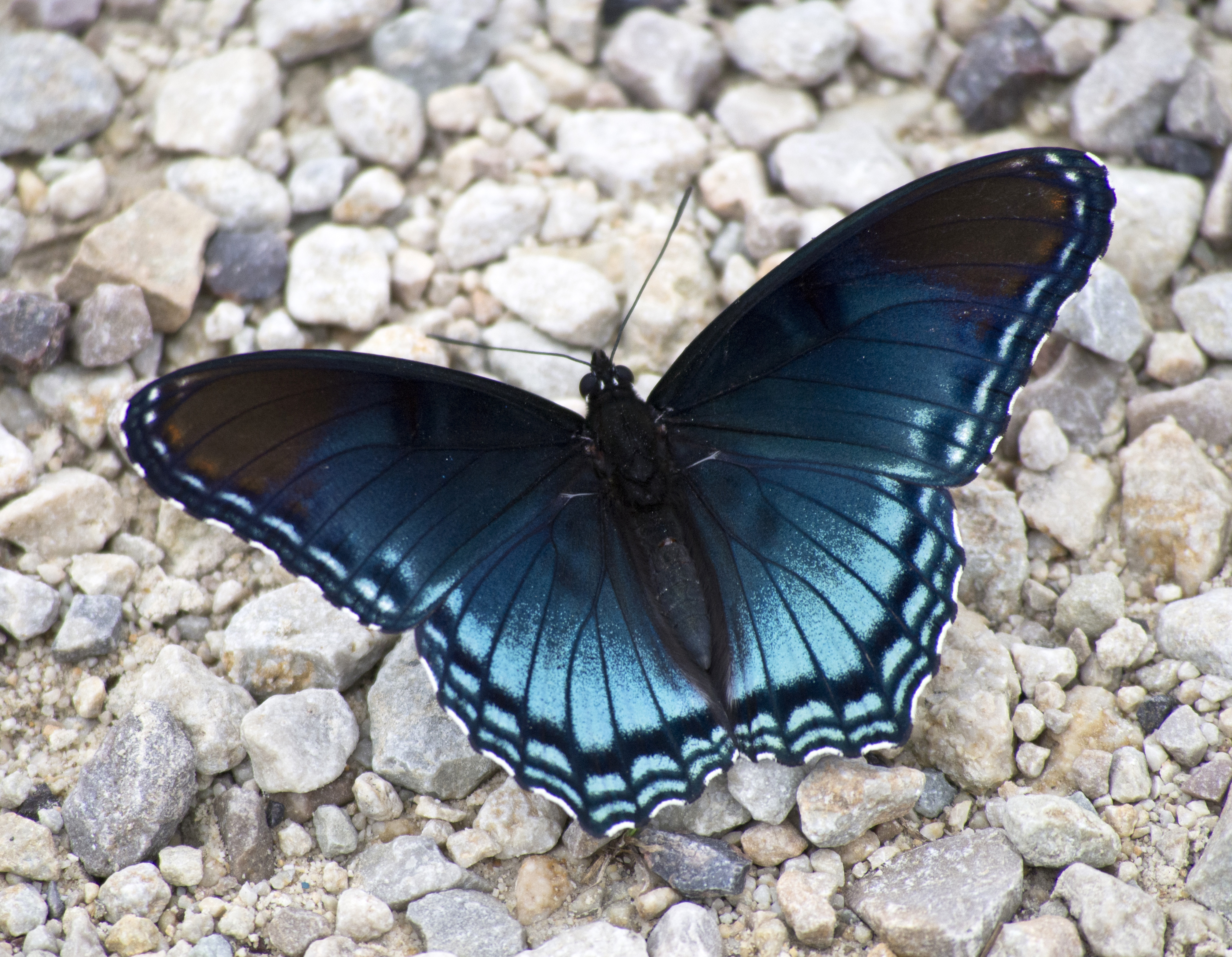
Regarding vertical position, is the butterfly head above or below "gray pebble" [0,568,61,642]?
above

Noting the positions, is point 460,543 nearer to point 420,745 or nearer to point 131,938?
point 420,745

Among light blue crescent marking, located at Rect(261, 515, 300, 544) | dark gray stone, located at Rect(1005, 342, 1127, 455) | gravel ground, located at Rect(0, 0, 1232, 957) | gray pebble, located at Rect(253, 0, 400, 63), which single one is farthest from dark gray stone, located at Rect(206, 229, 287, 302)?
dark gray stone, located at Rect(1005, 342, 1127, 455)

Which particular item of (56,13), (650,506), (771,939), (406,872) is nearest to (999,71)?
(650,506)

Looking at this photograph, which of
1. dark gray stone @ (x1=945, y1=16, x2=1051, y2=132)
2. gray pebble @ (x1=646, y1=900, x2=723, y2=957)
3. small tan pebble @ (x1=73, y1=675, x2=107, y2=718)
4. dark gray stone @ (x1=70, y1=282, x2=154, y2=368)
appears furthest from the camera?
dark gray stone @ (x1=945, y1=16, x2=1051, y2=132)

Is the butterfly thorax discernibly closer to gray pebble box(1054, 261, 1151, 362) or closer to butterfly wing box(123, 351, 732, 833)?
butterfly wing box(123, 351, 732, 833)

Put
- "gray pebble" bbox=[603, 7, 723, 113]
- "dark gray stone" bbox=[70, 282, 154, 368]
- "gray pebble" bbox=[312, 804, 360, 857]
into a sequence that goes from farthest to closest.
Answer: "gray pebble" bbox=[603, 7, 723, 113] < "dark gray stone" bbox=[70, 282, 154, 368] < "gray pebble" bbox=[312, 804, 360, 857]

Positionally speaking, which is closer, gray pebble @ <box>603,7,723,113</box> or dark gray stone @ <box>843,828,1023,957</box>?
dark gray stone @ <box>843,828,1023,957</box>
